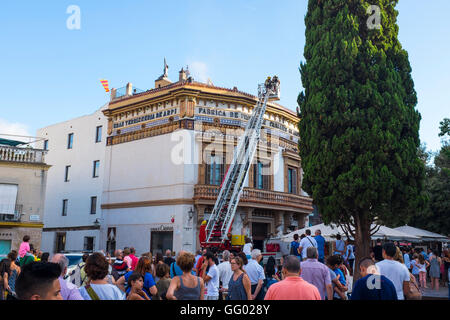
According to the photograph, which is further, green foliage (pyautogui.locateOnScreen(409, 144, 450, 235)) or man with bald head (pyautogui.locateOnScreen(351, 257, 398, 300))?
green foliage (pyautogui.locateOnScreen(409, 144, 450, 235))

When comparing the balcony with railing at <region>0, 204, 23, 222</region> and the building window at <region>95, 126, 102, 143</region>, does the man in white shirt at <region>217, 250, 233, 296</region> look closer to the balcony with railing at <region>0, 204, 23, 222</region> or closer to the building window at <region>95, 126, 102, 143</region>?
the balcony with railing at <region>0, 204, 23, 222</region>

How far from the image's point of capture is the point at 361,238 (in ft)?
52.3

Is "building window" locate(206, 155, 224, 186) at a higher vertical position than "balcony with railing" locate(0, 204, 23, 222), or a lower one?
higher

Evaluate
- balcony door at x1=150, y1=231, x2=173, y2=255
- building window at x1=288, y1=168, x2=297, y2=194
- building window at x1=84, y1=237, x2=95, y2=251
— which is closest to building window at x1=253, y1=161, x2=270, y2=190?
building window at x1=288, y1=168, x2=297, y2=194

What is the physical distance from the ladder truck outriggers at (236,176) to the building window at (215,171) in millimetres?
1075

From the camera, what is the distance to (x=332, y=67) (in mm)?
16359

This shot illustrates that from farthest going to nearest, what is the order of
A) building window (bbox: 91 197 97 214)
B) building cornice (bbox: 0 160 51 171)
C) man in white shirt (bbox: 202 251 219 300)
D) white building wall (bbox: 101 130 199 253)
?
building window (bbox: 91 197 97 214) → white building wall (bbox: 101 130 199 253) → building cornice (bbox: 0 160 51 171) → man in white shirt (bbox: 202 251 219 300)

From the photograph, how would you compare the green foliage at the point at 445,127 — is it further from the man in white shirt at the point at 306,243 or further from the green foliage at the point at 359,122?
the man in white shirt at the point at 306,243

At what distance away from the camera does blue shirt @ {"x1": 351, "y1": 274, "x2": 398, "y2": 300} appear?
5094mm

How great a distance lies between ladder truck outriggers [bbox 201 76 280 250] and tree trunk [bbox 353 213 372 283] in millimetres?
7340

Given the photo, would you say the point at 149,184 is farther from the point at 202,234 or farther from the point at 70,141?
the point at 70,141

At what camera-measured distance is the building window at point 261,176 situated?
28062 mm

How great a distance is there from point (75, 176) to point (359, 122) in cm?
2287

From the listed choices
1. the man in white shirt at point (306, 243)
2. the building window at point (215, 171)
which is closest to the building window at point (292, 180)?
the building window at point (215, 171)
